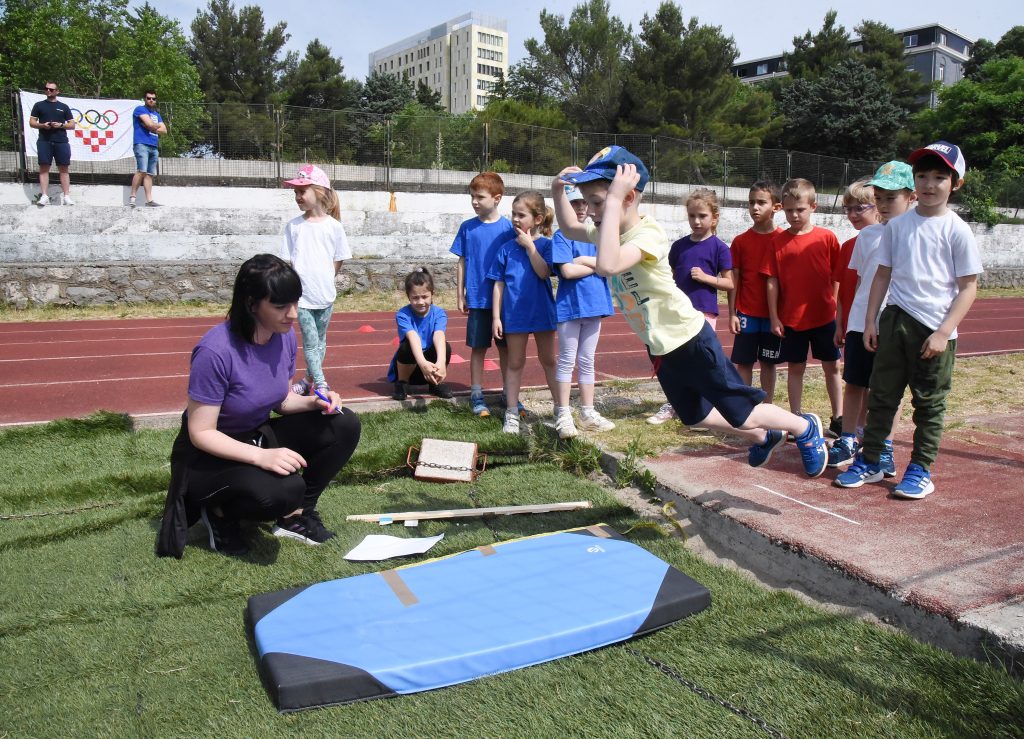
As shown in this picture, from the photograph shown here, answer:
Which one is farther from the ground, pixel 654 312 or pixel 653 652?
pixel 654 312

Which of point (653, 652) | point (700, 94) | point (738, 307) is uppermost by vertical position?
point (700, 94)

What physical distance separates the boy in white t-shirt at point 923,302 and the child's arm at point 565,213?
155 cm

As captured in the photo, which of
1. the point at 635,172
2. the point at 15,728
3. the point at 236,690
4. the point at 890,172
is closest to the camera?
the point at 15,728

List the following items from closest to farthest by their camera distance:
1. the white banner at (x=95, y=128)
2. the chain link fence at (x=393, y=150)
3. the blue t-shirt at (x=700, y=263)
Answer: the blue t-shirt at (x=700, y=263) < the white banner at (x=95, y=128) < the chain link fence at (x=393, y=150)

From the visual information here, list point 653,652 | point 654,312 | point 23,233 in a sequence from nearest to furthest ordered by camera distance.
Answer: point 653,652 → point 654,312 → point 23,233

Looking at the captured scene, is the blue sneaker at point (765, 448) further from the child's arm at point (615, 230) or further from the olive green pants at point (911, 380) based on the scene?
the child's arm at point (615, 230)

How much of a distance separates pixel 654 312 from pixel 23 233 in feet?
41.3

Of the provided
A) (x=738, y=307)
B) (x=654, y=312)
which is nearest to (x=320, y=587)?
(x=654, y=312)

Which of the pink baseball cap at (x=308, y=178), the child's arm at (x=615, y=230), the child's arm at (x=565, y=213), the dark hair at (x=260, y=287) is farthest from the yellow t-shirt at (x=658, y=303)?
the pink baseball cap at (x=308, y=178)

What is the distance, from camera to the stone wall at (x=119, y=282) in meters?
12.0

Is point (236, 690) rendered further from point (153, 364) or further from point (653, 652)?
point (153, 364)

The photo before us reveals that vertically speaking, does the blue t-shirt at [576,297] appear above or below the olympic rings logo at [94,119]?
below

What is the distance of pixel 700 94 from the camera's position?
44375 millimetres

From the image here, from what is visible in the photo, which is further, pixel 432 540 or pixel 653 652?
pixel 432 540
